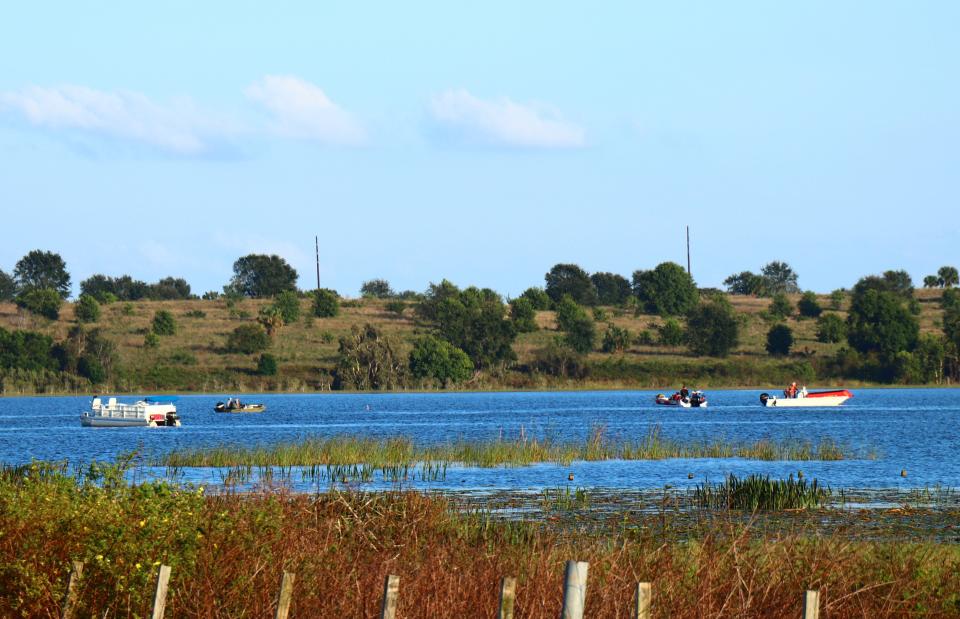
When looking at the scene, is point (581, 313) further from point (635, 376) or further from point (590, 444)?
point (590, 444)

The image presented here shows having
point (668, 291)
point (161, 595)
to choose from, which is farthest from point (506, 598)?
point (668, 291)

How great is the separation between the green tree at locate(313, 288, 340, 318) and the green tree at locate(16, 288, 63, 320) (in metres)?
28.7

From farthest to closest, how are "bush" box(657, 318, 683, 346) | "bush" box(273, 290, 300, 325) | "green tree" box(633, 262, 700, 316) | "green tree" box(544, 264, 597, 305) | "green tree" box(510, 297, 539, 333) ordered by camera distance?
"green tree" box(544, 264, 597, 305) < "green tree" box(633, 262, 700, 316) < "bush" box(273, 290, 300, 325) < "green tree" box(510, 297, 539, 333) < "bush" box(657, 318, 683, 346)

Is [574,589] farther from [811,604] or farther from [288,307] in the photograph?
[288,307]

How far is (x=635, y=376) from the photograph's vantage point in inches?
5512

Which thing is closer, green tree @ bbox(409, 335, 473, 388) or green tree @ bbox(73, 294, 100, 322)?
green tree @ bbox(409, 335, 473, 388)

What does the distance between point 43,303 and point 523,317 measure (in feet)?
176

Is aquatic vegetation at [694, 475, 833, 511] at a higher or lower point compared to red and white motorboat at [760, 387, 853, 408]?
lower

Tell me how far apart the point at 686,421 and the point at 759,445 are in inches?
1255

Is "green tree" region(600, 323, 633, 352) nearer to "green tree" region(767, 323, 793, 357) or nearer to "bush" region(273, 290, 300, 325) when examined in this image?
"green tree" region(767, 323, 793, 357)

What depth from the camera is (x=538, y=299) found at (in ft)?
589

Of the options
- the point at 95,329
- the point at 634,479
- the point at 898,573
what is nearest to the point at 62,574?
the point at 898,573

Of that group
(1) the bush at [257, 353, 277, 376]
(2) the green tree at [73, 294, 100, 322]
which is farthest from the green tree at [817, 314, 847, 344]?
(2) the green tree at [73, 294, 100, 322]

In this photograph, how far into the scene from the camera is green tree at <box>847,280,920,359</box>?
141m
